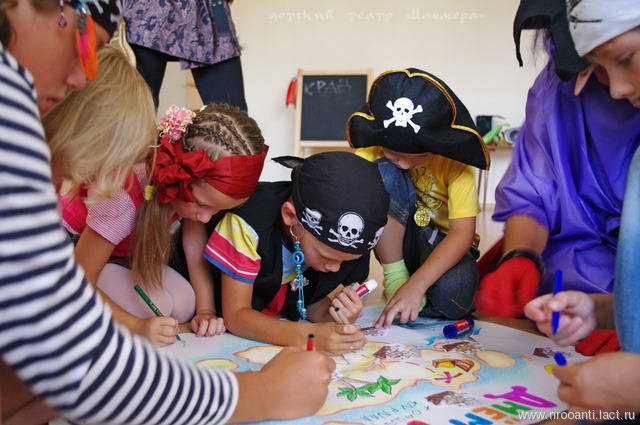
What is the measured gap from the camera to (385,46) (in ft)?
12.4

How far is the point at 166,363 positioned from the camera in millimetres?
523

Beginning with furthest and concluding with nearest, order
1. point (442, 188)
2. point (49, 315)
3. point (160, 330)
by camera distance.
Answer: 1. point (442, 188)
2. point (160, 330)
3. point (49, 315)

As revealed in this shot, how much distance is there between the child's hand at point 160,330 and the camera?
1.00 meters

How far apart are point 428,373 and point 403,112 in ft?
1.92

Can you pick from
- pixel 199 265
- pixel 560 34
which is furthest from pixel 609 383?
pixel 199 265

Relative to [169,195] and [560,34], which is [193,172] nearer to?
[169,195]

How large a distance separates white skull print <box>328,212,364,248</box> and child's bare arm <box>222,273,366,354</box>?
163 mm

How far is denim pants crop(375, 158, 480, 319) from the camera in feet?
4.22

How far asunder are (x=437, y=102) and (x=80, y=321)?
37.4 inches

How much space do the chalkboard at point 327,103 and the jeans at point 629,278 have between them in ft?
9.91

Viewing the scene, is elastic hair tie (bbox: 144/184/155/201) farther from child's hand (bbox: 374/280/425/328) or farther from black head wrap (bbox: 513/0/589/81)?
black head wrap (bbox: 513/0/589/81)

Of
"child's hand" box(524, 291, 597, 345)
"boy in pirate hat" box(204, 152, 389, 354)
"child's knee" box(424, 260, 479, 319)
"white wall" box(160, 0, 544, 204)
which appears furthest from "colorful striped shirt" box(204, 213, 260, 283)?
"white wall" box(160, 0, 544, 204)

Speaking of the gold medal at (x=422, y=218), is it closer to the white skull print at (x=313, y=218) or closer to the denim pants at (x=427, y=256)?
the denim pants at (x=427, y=256)

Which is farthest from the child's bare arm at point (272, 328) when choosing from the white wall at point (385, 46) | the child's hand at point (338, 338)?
the white wall at point (385, 46)
